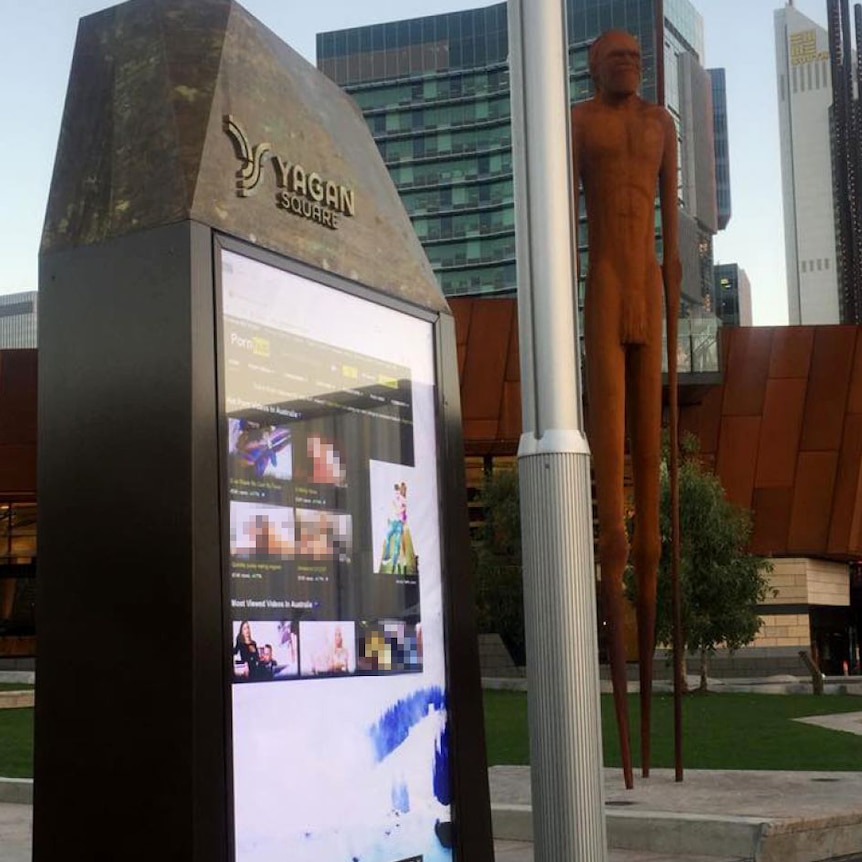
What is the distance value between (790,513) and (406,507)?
41539 mm

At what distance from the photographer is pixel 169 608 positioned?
3.82m

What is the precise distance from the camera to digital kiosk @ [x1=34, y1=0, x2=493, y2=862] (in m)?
3.83

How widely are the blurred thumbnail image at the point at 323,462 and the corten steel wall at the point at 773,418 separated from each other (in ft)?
125

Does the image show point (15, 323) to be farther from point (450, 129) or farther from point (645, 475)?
point (645, 475)

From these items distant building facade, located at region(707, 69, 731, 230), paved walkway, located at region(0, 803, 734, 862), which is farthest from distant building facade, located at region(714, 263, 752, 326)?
paved walkway, located at region(0, 803, 734, 862)

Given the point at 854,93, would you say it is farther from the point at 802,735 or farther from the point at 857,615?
the point at 802,735

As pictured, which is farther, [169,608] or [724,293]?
[724,293]

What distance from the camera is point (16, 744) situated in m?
16.7

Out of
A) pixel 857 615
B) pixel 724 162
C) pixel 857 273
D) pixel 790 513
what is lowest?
pixel 857 615

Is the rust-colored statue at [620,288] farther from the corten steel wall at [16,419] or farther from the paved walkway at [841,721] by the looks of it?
the corten steel wall at [16,419]

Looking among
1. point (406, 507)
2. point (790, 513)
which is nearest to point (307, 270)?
point (406, 507)

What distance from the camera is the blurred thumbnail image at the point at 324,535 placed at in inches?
167

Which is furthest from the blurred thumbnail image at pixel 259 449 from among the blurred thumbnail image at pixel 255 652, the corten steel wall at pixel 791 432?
the corten steel wall at pixel 791 432

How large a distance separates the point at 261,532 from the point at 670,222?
331 inches
